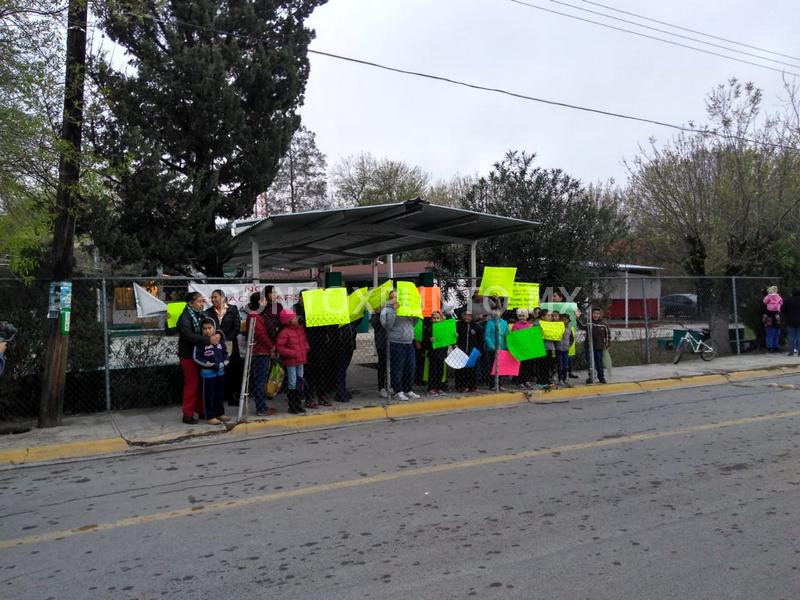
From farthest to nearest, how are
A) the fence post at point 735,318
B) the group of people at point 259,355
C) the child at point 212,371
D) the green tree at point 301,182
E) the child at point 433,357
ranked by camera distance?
the green tree at point 301,182
the fence post at point 735,318
the child at point 433,357
the group of people at point 259,355
the child at point 212,371

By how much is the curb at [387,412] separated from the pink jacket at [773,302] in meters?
2.84

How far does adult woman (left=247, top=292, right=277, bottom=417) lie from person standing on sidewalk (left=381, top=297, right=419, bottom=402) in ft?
5.99

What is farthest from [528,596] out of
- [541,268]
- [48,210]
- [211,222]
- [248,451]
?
[211,222]

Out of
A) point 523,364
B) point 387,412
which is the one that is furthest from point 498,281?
point 387,412

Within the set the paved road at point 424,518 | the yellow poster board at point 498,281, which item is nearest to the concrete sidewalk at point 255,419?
the paved road at point 424,518

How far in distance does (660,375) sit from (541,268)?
3.37 meters

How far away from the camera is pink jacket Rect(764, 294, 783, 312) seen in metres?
15.7

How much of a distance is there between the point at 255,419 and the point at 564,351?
585cm

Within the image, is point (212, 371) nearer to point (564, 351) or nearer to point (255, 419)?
point (255, 419)

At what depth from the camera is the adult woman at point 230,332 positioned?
28.9 ft

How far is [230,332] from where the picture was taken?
9109 mm

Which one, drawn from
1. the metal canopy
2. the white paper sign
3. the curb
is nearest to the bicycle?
the curb

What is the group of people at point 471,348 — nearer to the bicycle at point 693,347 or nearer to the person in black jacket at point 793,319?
the bicycle at point 693,347

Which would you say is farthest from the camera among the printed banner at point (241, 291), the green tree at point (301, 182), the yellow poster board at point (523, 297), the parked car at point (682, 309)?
the green tree at point (301, 182)
